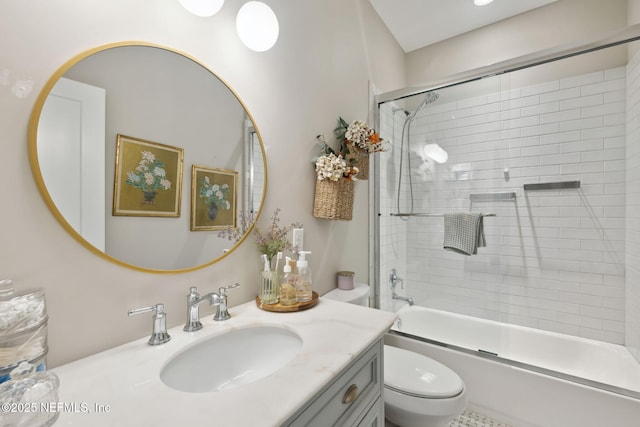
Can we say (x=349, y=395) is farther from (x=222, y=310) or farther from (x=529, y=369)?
(x=529, y=369)

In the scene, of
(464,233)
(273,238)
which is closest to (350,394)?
(273,238)

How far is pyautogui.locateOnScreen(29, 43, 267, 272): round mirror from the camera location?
711mm

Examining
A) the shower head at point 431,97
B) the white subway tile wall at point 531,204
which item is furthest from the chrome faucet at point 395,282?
the shower head at point 431,97

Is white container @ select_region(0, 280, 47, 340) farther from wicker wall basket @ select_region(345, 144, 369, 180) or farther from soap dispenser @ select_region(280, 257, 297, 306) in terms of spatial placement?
wicker wall basket @ select_region(345, 144, 369, 180)

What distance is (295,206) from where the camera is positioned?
143 centimetres

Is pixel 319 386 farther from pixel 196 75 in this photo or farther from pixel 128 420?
pixel 196 75

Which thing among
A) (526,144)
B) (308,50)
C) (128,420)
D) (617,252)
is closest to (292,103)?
(308,50)

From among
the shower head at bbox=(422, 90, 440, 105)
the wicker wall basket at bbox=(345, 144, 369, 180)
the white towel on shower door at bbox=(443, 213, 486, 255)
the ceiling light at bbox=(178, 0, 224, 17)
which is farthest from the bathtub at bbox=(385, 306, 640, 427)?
the ceiling light at bbox=(178, 0, 224, 17)

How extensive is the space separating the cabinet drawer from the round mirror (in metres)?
0.59

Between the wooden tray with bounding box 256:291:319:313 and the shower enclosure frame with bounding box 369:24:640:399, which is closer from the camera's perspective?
the wooden tray with bounding box 256:291:319:313

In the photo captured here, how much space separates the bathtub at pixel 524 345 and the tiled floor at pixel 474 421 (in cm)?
36

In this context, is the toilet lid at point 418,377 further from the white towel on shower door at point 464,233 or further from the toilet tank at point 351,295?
the white towel on shower door at point 464,233

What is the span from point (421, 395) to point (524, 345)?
1.31 meters

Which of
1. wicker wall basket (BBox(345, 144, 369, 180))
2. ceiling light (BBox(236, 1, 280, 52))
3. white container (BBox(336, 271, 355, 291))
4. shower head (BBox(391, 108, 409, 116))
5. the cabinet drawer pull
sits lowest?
the cabinet drawer pull
